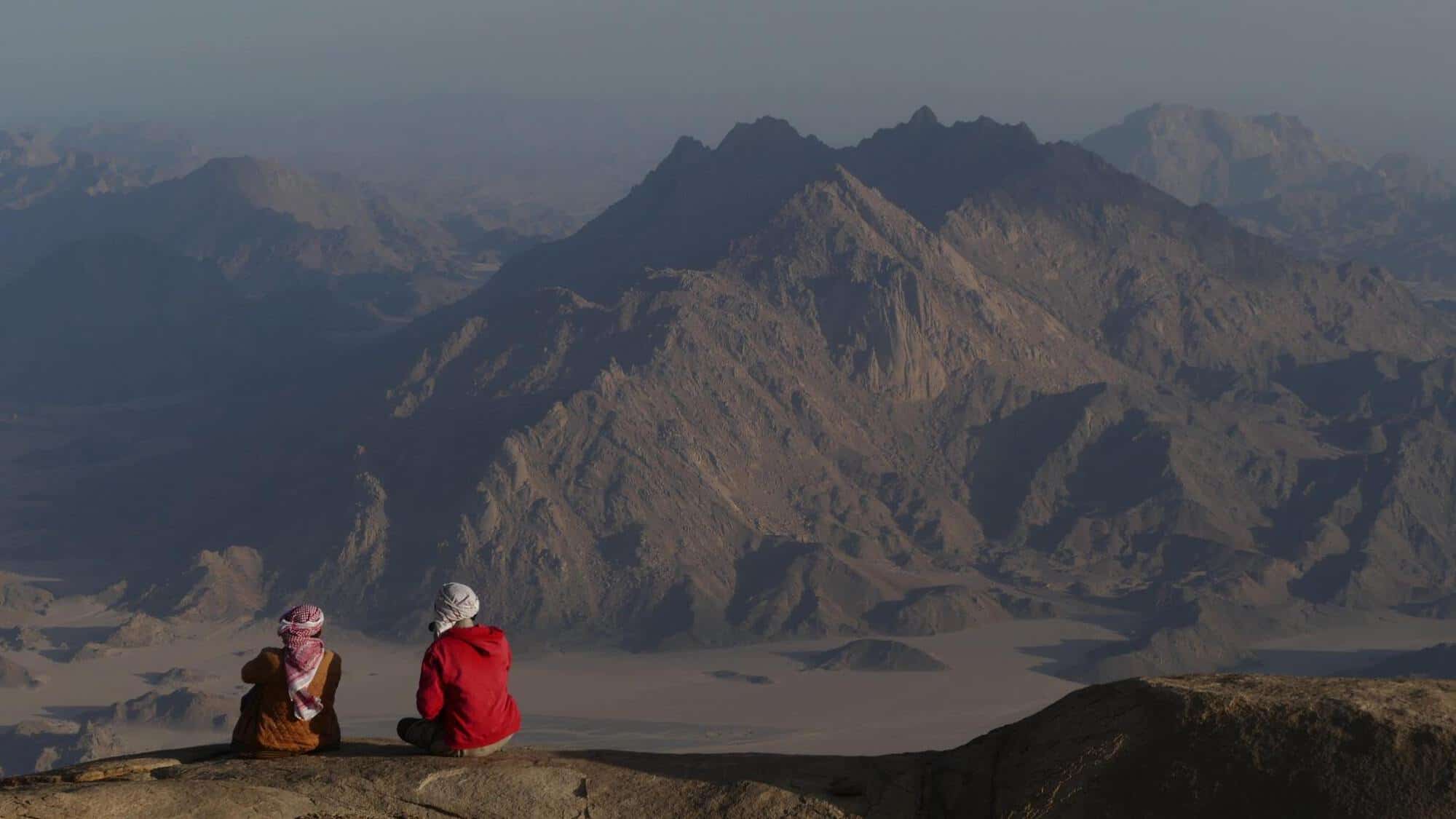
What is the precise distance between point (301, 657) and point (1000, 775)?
824 centimetres

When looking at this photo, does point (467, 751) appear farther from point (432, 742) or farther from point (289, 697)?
point (289, 697)

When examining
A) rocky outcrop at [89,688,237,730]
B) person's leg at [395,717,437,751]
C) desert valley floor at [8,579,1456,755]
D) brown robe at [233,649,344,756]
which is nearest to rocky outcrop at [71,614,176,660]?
desert valley floor at [8,579,1456,755]

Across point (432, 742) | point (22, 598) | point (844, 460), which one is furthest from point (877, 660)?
point (432, 742)

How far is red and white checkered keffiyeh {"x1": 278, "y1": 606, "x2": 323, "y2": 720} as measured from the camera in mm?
17141

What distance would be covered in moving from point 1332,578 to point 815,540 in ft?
173

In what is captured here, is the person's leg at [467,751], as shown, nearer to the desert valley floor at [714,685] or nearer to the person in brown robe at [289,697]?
the person in brown robe at [289,697]

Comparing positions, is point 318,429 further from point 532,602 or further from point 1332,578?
point 1332,578

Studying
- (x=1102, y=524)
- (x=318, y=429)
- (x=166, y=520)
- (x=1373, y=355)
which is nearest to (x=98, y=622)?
(x=166, y=520)

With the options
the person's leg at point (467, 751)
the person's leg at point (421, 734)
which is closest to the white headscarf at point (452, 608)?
the person's leg at point (421, 734)

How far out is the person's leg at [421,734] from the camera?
1684 cm

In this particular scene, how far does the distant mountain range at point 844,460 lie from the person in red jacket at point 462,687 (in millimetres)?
113893

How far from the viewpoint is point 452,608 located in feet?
55.2

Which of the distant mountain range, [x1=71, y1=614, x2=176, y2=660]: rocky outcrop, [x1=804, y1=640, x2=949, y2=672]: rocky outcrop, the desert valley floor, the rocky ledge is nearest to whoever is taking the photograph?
the rocky ledge

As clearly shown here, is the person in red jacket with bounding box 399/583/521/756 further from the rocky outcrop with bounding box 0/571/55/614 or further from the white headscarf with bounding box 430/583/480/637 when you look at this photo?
the rocky outcrop with bounding box 0/571/55/614
